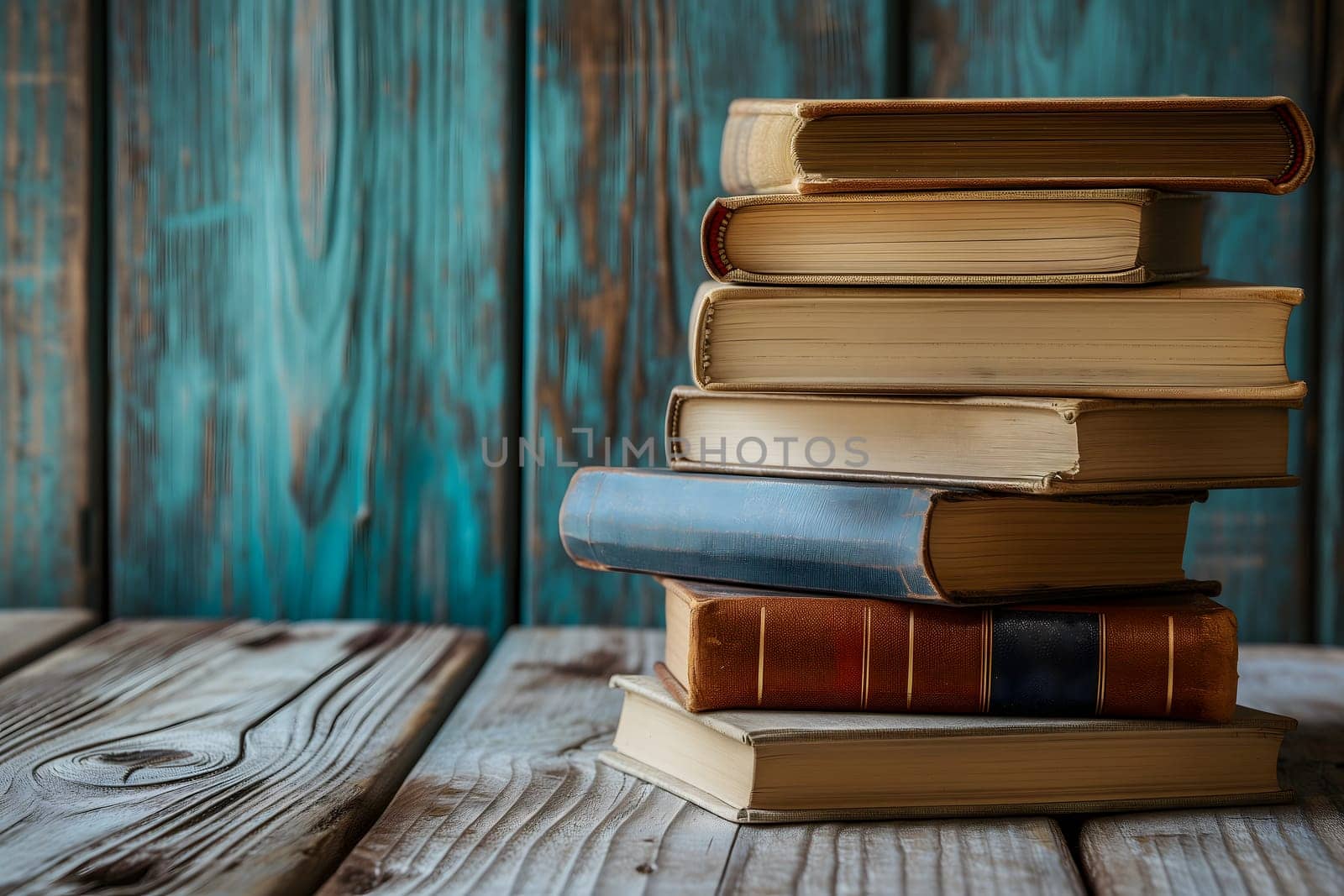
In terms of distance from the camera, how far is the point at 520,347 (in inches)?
59.4

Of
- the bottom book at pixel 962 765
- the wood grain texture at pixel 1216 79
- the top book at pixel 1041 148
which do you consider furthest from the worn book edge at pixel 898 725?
the wood grain texture at pixel 1216 79

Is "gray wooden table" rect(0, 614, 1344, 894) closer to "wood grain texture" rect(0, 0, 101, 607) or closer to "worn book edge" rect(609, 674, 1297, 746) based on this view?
"worn book edge" rect(609, 674, 1297, 746)

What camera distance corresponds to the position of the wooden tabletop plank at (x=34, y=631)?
1316 mm

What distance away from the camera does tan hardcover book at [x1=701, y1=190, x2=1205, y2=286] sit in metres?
0.93

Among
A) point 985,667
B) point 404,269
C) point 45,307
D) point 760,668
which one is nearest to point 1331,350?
point 985,667

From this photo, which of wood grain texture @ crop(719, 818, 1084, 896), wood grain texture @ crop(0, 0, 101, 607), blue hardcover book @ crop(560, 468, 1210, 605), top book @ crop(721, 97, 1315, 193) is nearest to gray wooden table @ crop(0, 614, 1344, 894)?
wood grain texture @ crop(719, 818, 1084, 896)

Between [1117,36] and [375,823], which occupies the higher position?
[1117,36]

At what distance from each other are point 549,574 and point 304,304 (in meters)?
0.43

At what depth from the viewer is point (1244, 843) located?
2.73ft

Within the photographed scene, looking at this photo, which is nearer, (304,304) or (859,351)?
(859,351)

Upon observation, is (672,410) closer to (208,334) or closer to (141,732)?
(141,732)

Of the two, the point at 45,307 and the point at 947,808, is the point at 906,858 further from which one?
the point at 45,307

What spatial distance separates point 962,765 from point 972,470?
22 centimetres

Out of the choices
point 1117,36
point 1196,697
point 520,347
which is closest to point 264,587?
point 520,347
